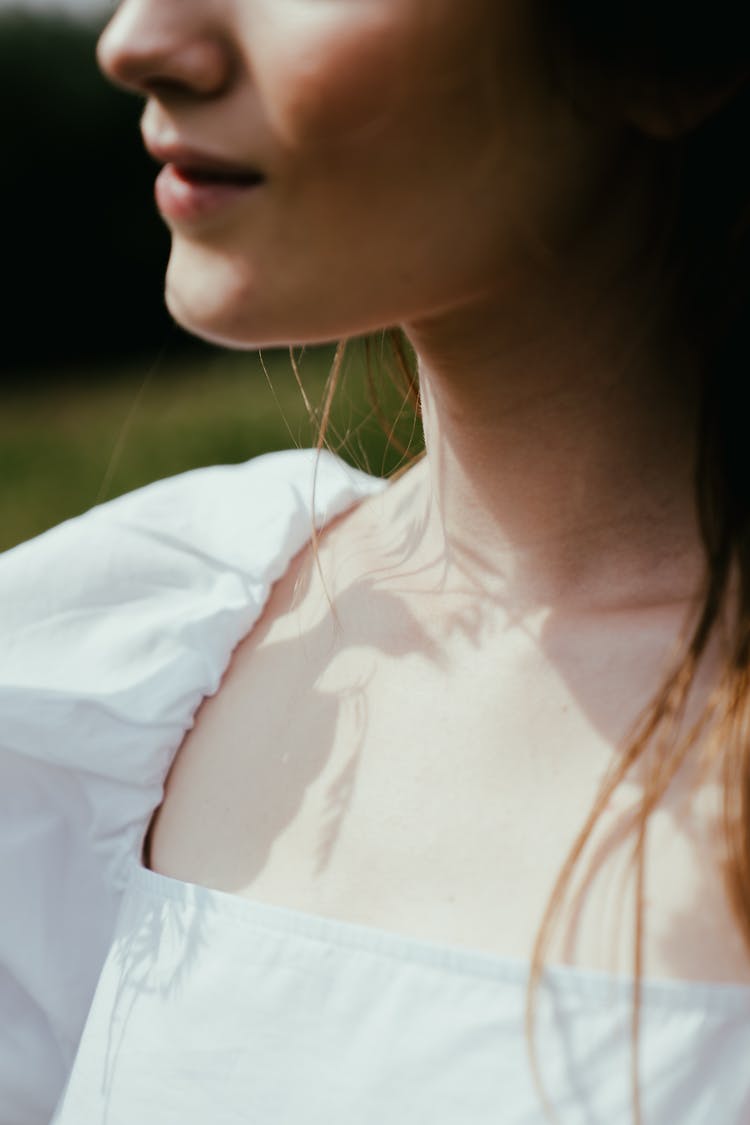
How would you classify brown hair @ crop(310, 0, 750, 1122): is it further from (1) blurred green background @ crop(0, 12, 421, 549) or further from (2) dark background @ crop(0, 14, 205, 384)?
(2) dark background @ crop(0, 14, 205, 384)

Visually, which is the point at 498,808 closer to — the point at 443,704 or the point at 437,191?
the point at 443,704

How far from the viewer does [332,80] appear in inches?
40.3

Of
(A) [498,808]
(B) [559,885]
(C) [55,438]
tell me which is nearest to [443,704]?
(A) [498,808]

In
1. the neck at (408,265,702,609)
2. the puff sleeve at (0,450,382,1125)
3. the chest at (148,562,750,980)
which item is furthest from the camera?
the puff sleeve at (0,450,382,1125)

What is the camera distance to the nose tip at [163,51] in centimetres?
107

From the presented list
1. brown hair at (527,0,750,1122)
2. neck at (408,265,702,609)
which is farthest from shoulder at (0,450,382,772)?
brown hair at (527,0,750,1122)

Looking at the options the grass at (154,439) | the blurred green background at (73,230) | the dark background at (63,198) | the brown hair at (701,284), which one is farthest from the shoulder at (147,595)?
the dark background at (63,198)

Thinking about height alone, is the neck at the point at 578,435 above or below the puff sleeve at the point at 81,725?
above

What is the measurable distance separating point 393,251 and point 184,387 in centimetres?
682

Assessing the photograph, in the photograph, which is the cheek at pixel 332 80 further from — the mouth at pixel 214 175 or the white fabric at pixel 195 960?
the white fabric at pixel 195 960

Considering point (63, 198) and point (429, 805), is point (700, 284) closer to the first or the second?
point (429, 805)

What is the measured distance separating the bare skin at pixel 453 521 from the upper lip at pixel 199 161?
0.01m

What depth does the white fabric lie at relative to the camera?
1104mm

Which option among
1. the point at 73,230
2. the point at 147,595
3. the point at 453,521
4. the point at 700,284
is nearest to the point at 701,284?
the point at 700,284
